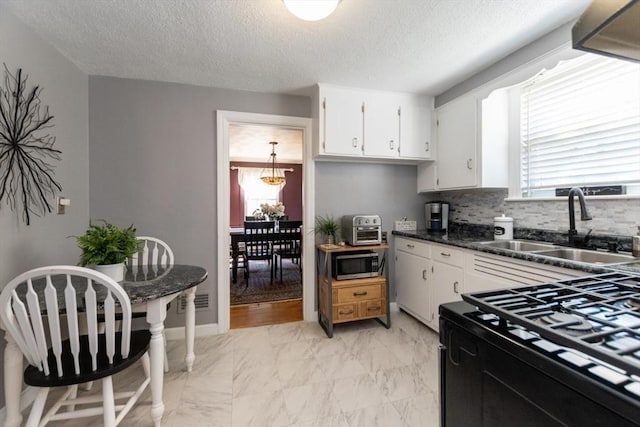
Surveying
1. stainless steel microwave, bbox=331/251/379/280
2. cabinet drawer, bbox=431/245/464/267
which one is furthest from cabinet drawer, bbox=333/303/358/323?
cabinet drawer, bbox=431/245/464/267

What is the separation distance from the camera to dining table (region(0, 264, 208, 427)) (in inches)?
48.1

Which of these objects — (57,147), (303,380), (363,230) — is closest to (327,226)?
(363,230)

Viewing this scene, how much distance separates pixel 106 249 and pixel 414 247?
2421mm

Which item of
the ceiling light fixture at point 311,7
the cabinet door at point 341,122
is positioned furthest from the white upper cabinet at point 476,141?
the ceiling light fixture at point 311,7

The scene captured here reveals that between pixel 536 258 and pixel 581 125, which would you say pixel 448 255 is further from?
pixel 581 125

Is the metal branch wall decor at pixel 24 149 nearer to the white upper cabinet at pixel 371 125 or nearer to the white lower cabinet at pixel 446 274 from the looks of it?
the white upper cabinet at pixel 371 125

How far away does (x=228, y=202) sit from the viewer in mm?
2709

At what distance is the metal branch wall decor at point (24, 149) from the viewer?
1597mm

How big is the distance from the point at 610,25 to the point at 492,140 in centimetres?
167

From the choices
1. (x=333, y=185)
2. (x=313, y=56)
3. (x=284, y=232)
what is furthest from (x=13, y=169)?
(x=284, y=232)

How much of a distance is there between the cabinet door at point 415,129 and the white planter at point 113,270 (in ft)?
8.00

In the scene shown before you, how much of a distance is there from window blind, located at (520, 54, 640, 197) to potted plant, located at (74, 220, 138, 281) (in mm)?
2908

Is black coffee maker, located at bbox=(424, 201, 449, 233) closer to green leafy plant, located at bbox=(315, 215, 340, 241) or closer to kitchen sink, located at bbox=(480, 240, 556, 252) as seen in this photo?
kitchen sink, located at bbox=(480, 240, 556, 252)

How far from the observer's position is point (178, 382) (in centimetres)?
189
